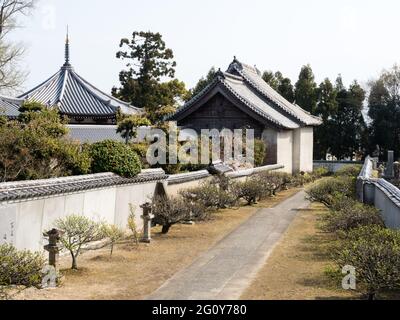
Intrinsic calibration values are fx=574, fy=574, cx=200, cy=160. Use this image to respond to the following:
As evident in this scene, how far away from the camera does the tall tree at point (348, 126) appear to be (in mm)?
51031

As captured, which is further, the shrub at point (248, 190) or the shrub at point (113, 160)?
the shrub at point (248, 190)

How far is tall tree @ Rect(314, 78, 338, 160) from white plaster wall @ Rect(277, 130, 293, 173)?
12538 mm

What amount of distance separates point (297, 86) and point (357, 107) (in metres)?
5.89

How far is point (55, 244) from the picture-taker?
10570 mm

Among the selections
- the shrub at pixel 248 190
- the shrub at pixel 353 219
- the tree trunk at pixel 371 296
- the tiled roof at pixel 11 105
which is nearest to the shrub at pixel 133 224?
the shrub at pixel 353 219

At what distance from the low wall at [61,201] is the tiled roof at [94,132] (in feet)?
49.8

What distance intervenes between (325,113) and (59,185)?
41431 millimetres

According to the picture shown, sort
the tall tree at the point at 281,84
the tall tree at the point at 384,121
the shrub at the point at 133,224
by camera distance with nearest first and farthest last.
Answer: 1. the shrub at the point at 133,224
2. the tall tree at the point at 384,121
3. the tall tree at the point at 281,84

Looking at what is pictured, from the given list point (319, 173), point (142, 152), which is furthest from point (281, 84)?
point (142, 152)

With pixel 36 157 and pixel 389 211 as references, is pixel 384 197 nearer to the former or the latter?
pixel 389 211

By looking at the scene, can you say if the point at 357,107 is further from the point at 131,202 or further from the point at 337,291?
the point at 337,291

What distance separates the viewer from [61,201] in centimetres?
1277

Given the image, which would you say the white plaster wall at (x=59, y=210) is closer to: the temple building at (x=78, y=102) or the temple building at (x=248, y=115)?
the temple building at (x=78, y=102)
